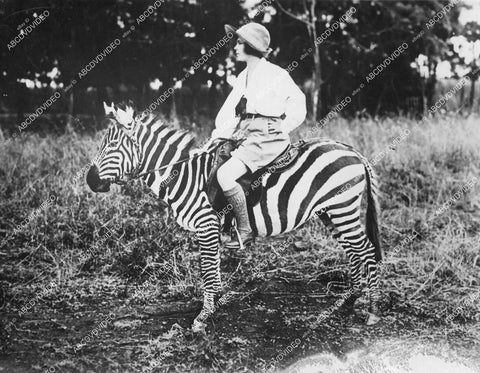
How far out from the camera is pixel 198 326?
336 centimetres

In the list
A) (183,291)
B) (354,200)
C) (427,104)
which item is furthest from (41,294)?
(427,104)

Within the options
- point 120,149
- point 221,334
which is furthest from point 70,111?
point 221,334

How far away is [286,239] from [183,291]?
127 centimetres

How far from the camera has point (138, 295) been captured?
149 inches

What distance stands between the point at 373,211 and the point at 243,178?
44.5 inches

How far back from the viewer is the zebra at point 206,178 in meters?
3.42

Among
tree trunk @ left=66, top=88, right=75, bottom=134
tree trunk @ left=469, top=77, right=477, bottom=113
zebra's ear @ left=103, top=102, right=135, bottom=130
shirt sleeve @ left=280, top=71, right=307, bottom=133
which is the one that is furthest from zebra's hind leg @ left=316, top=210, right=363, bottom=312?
tree trunk @ left=469, top=77, right=477, bottom=113

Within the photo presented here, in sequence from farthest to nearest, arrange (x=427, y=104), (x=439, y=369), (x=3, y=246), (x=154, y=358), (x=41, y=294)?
1. (x=427, y=104)
2. (x=3, y=246)
3. (x=41, y=294)
4. (x=439, y=369)
5. (x=154, y=358)

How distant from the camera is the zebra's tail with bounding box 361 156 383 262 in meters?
3.60

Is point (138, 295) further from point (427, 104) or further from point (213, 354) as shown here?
point (427, 104)

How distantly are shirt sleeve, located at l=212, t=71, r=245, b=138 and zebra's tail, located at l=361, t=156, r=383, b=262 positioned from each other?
1.11 meters

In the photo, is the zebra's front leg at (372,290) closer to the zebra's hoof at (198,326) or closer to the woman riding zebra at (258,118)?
the woman riding zebra at (258,118)

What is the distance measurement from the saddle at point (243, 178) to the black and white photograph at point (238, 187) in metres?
0.01

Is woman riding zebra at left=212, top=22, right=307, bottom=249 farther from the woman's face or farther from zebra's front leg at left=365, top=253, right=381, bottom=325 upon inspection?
zebra's front leg at left=365, top=253, right=381, bottom=325
